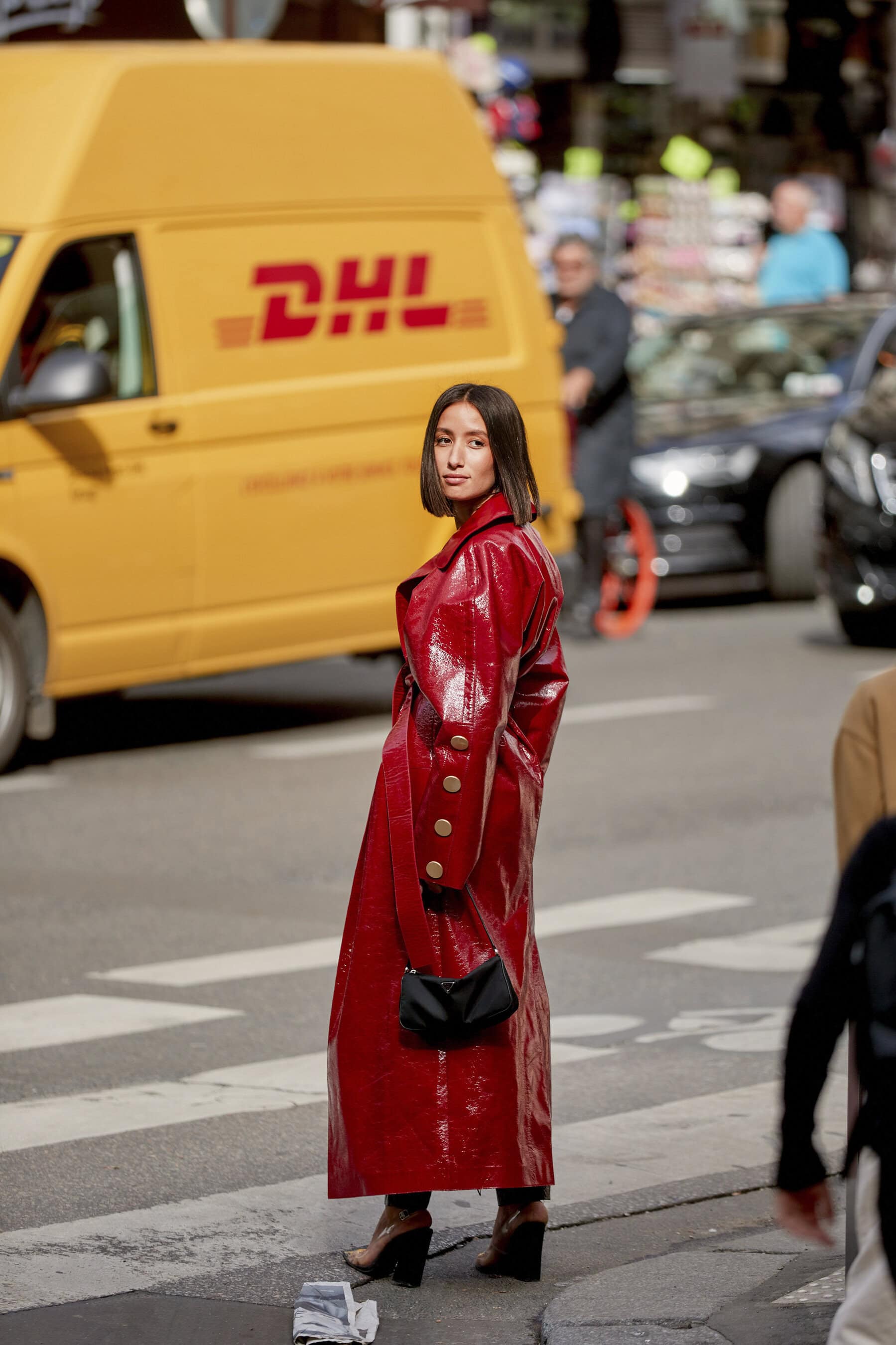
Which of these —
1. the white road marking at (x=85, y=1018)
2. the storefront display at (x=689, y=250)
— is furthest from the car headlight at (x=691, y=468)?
the white road marking at (x=85, y=1018)

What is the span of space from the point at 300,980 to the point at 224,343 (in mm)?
4110

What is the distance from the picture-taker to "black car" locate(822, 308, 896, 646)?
13047 mm

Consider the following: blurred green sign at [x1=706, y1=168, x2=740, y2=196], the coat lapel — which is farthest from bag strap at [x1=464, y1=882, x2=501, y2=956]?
blurred green sign at [x1=706, y1=168, x2=740, y2=196]

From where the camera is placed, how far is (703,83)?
23.6 meters

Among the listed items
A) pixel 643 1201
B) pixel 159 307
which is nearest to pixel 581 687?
pixel 159 307

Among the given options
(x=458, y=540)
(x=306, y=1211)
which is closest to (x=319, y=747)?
(x=306, y=1211)

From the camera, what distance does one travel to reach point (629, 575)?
14594 millimetres

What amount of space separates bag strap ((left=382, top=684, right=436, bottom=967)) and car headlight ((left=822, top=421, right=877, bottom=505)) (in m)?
9.16

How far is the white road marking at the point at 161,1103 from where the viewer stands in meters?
5.39

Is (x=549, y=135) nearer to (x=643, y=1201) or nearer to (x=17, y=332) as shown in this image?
(x=17, y=332)

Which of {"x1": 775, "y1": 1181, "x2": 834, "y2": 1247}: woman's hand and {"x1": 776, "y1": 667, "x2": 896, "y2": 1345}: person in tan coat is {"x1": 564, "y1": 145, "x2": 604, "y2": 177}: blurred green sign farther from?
{"x1": 775, "y1": 1181, "x2": 834, "y2": 1247}: woman's hand

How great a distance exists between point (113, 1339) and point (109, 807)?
527 centimetres

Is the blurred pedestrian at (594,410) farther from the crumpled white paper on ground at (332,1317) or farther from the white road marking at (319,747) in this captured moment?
the crumpled white paper on ground at (332,1317)

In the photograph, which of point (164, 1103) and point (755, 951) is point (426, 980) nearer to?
point (164, 1103)
